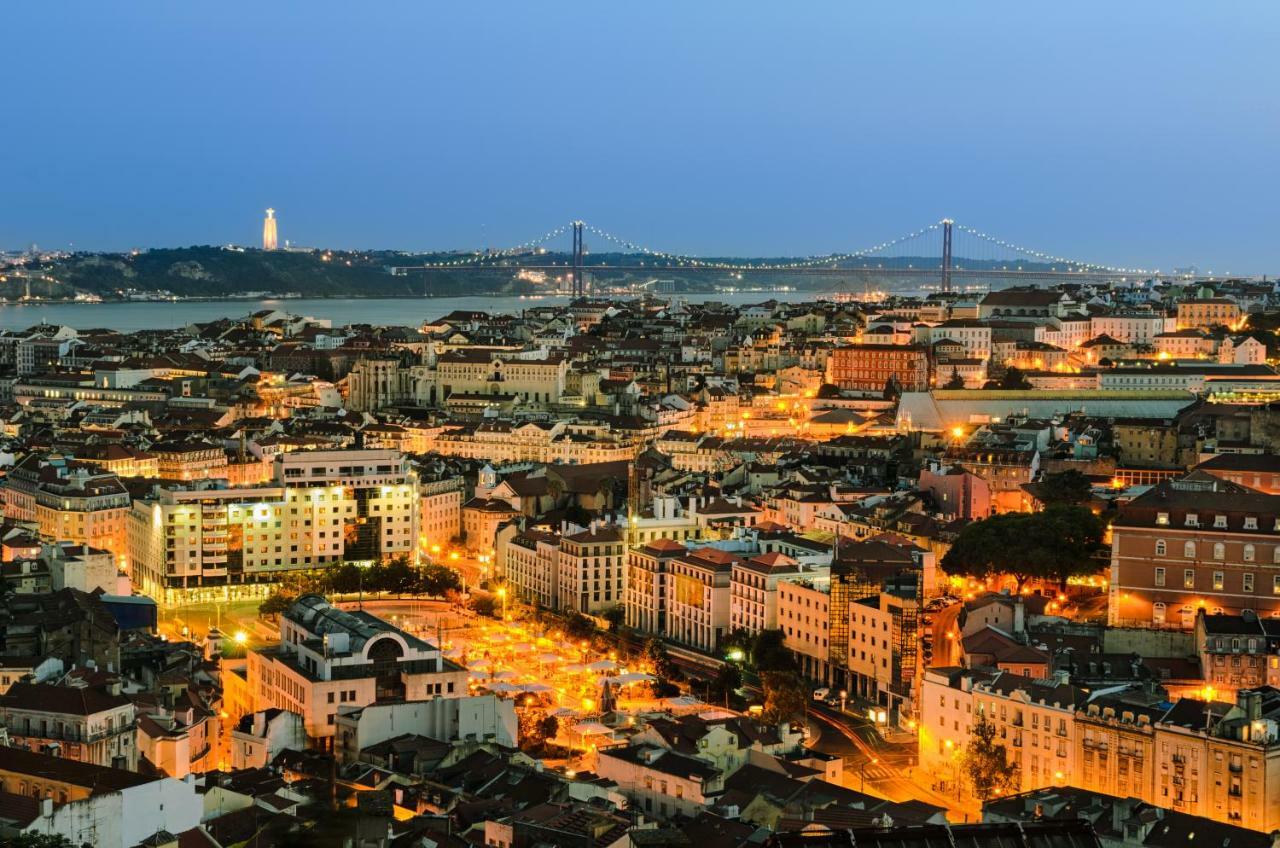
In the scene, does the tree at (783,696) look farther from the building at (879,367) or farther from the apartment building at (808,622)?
the building at (879,367)

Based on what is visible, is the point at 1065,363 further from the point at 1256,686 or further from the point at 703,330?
the point at 1256,686

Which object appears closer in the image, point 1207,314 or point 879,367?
point 879,367

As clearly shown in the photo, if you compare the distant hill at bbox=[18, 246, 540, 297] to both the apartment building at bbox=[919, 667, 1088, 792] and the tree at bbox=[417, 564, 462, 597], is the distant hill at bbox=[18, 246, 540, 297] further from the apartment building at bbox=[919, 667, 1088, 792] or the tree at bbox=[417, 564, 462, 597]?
the apartment building at bbox=[919, 667, 1088, 792]

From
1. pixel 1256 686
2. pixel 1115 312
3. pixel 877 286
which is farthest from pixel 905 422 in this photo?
pixel 877 286

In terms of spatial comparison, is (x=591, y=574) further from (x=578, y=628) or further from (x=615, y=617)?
(x=578, y=628)

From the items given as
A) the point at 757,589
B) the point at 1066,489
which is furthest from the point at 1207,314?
the point at 757,589

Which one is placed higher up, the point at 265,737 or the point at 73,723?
the point at 73,723

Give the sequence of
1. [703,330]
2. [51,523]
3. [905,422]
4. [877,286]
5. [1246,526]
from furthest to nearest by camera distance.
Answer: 1. [877,286]
2. [703,330]
3. [905,422]
4. [51,523]
5. [1246,526]

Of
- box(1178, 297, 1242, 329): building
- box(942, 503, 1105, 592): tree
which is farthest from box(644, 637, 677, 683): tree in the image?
box(1178, 297, 1242, 329): building
